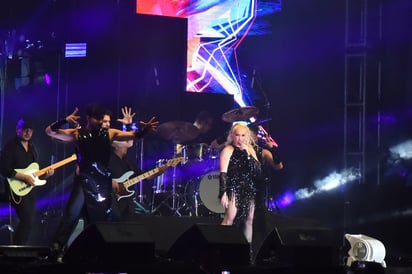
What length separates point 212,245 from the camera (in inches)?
250

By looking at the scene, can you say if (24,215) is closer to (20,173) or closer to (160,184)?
(20,173)

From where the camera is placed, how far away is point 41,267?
541 cm

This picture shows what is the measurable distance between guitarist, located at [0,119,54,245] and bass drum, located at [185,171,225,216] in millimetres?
3095

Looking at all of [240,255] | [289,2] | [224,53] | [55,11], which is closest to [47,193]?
[55,11]

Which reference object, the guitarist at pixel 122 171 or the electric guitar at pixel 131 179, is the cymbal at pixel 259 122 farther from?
the guitarist at pixel 122 171

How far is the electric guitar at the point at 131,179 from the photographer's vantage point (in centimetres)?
1134

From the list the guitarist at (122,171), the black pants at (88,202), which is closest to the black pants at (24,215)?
the guitarist at (122,171)

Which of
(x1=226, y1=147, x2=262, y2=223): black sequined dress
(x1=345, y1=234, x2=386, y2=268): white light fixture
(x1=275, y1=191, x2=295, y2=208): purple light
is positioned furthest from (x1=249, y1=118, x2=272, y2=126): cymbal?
(x1=345, y1=234, x2=386, y2=268): white light fixture

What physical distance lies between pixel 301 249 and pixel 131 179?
18.0 ft

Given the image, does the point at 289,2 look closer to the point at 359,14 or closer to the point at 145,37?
the point at 359,14

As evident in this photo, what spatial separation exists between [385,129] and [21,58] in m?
6.03

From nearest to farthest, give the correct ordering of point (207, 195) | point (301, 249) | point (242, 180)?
point (301, 249) → point (242, 180) → point (207, 195)

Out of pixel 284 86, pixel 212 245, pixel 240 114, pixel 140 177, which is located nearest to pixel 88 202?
pixel 212 245

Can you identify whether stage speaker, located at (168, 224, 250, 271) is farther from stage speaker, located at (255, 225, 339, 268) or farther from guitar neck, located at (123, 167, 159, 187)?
guitar neck, located at (123, 167, 159, 187)
